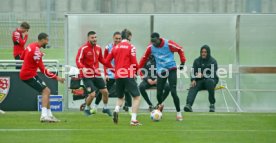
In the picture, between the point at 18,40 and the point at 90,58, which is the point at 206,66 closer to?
the point at 90,58

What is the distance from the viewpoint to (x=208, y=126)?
17406 millimetres

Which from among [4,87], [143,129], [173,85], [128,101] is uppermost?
[173,85]

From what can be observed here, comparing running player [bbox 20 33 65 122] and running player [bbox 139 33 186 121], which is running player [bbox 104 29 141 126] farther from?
running player [bbox 20 33 65 122]

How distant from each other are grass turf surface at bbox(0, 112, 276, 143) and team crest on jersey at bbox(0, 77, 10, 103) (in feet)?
6.79

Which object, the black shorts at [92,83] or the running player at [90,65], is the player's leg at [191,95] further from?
the black shorts at [92,83]

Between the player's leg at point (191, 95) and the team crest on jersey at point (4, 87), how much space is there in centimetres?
481

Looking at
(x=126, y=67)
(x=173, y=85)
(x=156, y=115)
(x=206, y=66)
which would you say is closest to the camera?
(x=126, y=67)

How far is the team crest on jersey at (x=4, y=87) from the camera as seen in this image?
22219mm

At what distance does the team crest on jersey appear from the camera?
72.9ft

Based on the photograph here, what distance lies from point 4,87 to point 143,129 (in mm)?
6652

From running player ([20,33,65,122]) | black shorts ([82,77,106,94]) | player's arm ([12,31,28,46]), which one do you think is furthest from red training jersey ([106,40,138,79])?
player's arm ([12,31,28,46])

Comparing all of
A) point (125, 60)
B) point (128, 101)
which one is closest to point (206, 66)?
point (128, 101)

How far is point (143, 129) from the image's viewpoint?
16766 millimetres

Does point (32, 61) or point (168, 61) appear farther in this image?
point (168, 61)
